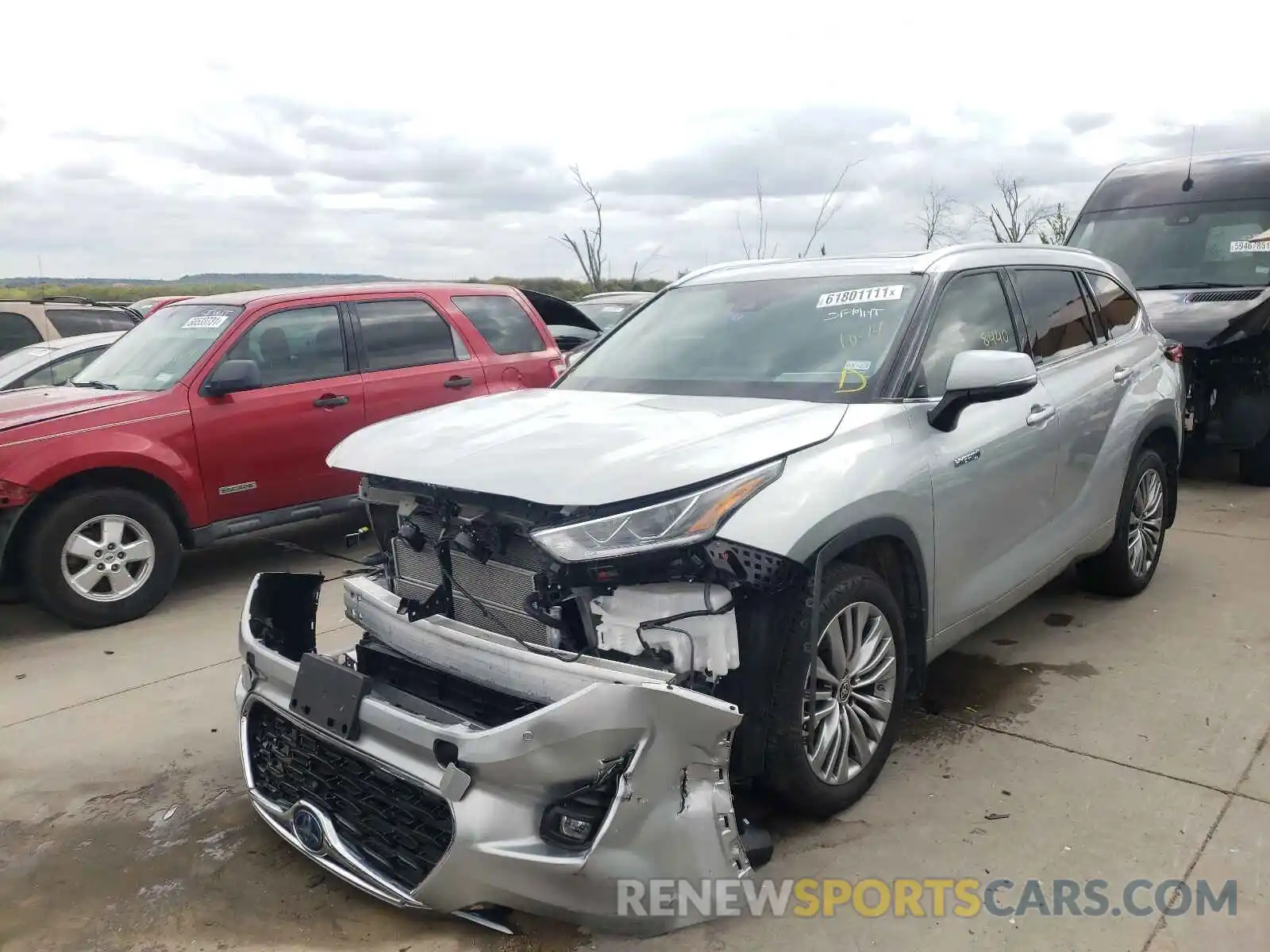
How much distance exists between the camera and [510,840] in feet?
7.66

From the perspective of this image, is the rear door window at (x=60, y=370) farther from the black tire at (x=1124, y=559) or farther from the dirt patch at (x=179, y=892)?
the black tire at (x=1124, y=559)

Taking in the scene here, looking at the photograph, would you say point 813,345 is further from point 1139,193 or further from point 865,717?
point 1139,193

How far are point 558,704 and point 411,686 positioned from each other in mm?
894

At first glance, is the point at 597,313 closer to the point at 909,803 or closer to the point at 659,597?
the point at 909,803

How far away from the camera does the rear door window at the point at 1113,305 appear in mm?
4781

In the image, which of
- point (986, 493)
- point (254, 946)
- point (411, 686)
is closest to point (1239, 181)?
point (986, 493)

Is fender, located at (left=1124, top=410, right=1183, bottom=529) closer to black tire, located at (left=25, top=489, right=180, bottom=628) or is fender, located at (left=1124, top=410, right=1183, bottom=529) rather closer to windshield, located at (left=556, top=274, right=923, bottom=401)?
windshield, located at (left=556, top=274, right=923, bottom=401)

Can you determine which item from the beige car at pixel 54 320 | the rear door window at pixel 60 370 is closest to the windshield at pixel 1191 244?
the rear door window at pixel 60 370

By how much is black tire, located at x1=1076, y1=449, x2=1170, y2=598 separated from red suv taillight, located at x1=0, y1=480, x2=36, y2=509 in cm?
531

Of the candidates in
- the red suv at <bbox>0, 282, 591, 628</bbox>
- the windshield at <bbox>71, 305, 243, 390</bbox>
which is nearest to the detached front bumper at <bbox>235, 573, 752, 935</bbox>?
the red suv at <bbox>0, 282, 591, 628</bbox>

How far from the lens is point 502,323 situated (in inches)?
292

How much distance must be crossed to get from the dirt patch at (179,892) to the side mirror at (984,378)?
205 cm

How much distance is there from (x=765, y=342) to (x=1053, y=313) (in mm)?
1488

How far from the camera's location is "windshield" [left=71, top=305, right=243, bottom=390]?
595 cm
